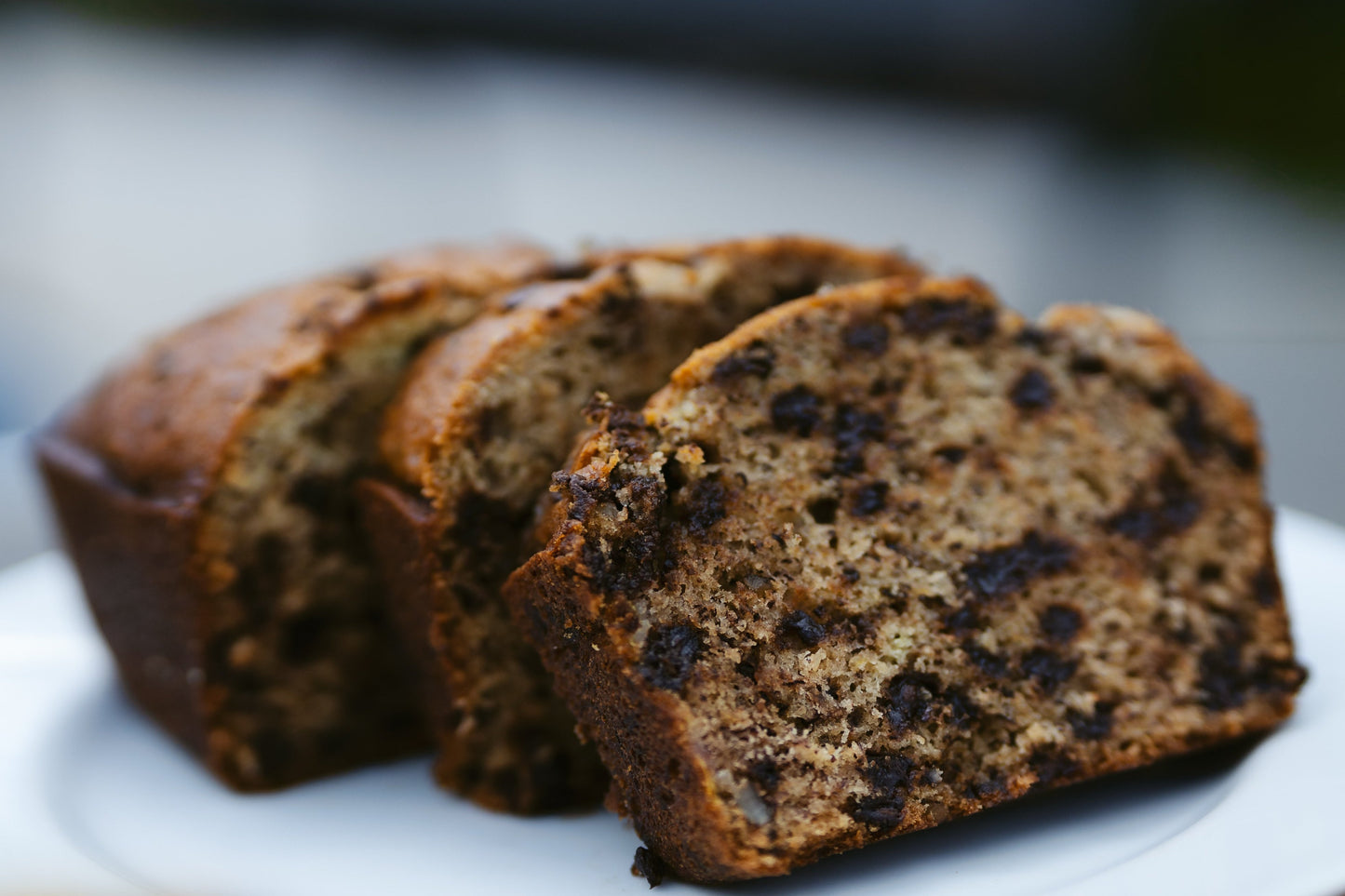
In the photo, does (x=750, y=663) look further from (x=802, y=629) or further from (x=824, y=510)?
(x=824, y=510)

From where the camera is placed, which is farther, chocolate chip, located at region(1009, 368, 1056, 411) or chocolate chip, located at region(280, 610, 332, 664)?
chocolate chip, located at region(280, 610, 332, 664)

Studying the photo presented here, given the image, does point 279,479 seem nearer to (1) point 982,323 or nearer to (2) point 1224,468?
(1) point 982,323

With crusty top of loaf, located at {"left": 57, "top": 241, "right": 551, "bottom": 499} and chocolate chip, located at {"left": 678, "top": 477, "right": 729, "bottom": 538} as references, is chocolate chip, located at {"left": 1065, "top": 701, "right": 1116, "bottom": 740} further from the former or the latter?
crusty top of loaf, located at {"left": 57, "top": 241, "right": 551, "bottom": 499}

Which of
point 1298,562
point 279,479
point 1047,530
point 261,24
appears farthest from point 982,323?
point 261,24

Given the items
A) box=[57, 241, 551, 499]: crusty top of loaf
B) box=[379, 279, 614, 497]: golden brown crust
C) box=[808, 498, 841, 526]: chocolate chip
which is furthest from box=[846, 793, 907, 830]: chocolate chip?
box=[57, 241, 551, 499]: crusty top of loaf

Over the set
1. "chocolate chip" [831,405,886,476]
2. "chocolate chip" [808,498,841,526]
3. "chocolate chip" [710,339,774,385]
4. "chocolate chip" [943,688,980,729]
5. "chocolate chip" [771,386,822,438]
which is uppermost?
"chocolate chip" [710,339,774,385]

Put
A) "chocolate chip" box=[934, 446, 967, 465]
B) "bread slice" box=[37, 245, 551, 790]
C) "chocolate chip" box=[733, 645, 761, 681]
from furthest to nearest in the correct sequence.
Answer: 1. "bread slice" box=[37, 245, 551, 790]
2. "chocolate chip" box=[934, 446, 967, 465]
3. "chocolate chip" box=[733, 645, 761, 681]

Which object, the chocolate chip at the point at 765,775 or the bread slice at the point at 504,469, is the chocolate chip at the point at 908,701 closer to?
the chocolate chip at the point at 765,775
